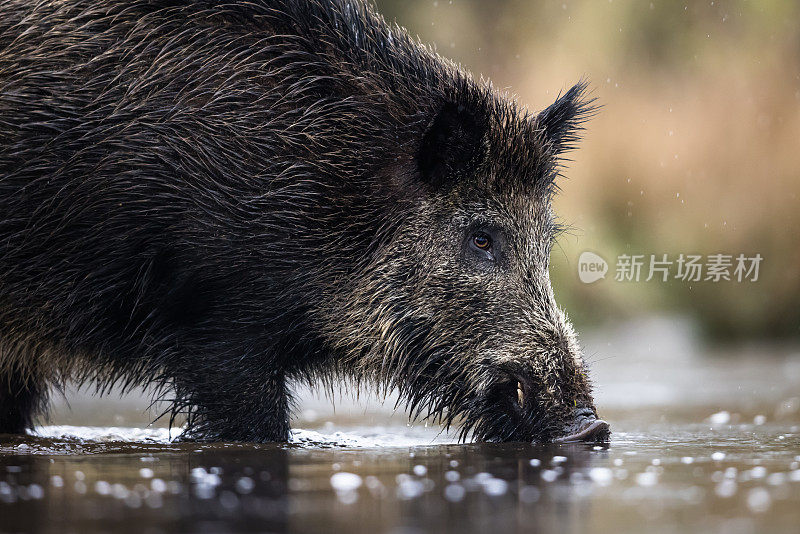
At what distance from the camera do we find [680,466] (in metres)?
4.48

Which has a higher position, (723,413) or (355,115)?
(355,115)

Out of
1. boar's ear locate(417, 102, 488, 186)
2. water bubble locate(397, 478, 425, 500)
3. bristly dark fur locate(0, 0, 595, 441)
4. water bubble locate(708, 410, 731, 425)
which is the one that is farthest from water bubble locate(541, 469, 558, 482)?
water bubble locate(708, 410, 731, 425)

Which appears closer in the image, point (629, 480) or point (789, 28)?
point (629, 480)

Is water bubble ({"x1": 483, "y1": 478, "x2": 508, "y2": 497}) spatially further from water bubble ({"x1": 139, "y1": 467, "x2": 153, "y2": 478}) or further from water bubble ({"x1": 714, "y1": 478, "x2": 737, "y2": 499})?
water bubble ({"x1": 139, "y1": 467, "x2": 153, "y2": 478})

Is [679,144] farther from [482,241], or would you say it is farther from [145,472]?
[145,472]

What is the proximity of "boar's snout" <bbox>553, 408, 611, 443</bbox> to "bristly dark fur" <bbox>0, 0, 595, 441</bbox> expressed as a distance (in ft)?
Result: 0.26

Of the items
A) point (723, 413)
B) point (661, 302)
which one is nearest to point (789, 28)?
point (661, 302)

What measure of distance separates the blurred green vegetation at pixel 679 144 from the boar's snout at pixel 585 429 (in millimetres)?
8492

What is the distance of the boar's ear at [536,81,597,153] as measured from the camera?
6.54 meters

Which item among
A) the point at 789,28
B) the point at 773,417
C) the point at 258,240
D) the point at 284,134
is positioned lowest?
the point at 773,417

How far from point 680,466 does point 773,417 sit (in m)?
3.18

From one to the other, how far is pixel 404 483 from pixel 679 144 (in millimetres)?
11500

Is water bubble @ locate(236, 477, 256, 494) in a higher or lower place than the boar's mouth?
lower

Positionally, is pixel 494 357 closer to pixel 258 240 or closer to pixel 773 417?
pixel 258 240
